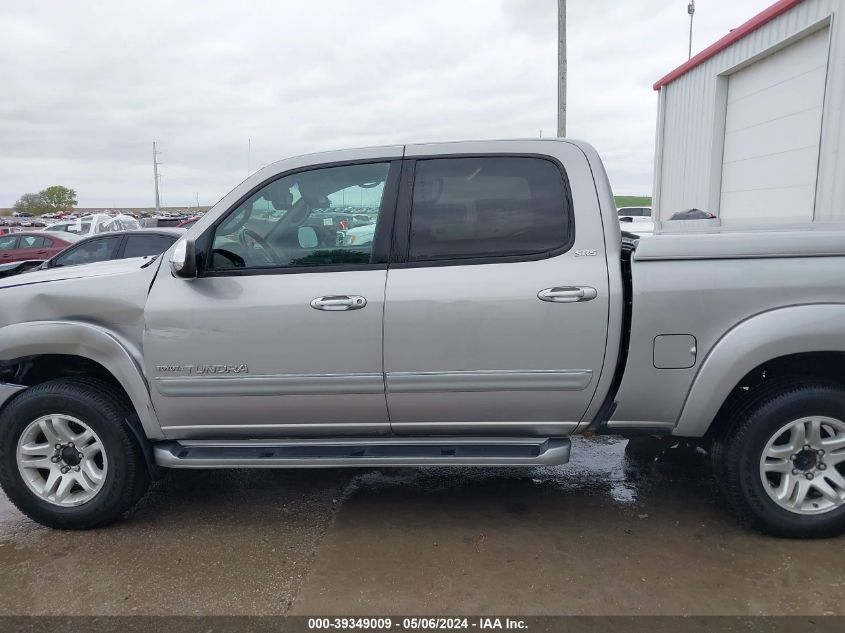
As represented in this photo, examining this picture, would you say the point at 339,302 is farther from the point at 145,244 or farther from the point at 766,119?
the point at 766,119

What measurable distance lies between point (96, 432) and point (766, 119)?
10.9 meters

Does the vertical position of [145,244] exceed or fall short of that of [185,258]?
it falls short

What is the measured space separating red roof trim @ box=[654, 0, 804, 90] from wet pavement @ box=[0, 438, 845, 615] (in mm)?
8403

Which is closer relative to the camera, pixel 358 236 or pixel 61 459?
pixel 358 236

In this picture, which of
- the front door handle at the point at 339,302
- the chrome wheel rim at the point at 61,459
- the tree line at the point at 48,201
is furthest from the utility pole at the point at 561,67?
the tree line at the point at 48,201

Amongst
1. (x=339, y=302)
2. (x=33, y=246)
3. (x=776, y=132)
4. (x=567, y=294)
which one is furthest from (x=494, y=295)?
(x=33, y=246)

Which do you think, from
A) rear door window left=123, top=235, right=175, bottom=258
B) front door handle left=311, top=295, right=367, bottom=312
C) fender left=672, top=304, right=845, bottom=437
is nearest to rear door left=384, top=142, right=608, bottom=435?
front door handle left=311, top=295, right=367, bottom=312

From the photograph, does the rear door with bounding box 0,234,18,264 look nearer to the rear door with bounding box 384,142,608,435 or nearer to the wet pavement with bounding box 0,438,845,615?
the wet pavement with bounding box 0,438,845,615

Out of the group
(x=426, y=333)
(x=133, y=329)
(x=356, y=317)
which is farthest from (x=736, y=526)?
(x=133, y=329)

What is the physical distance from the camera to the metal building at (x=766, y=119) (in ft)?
28.5

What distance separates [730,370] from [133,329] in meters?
2.93

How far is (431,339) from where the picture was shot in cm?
312

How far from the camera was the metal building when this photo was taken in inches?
342

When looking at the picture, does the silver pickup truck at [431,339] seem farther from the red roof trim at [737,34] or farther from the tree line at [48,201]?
the tree line at [48,201]
